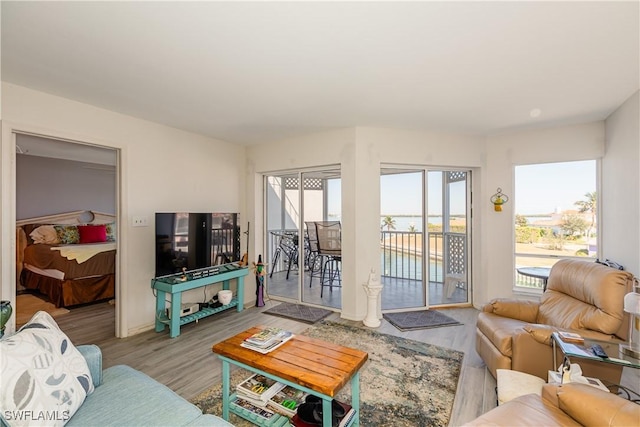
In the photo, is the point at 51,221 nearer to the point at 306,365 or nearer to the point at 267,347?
the point at 267,347

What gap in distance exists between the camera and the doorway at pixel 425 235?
12.9ft

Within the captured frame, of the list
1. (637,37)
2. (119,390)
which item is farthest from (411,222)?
(119,390)

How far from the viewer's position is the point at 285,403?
174 centimetres

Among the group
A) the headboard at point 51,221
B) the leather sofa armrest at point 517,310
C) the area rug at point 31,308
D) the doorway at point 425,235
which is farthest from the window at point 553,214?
the headboard at point 51,221

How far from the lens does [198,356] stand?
262cm

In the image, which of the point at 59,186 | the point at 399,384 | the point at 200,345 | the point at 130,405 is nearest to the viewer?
the point at 130,405

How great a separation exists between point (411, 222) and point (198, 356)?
3.10 meters

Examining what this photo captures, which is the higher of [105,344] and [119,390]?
[119,390]

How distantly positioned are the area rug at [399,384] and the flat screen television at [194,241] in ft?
4.90

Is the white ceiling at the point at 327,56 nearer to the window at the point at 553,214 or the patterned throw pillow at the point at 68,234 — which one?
the window at the point at 553,214

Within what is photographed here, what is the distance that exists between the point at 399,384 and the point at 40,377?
215 centimetres

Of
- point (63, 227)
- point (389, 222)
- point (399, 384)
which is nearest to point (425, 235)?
point (389, 222)

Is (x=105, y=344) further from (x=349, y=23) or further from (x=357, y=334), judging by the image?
(x=349, y=23)

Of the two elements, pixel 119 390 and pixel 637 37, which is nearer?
pixel 119 390
